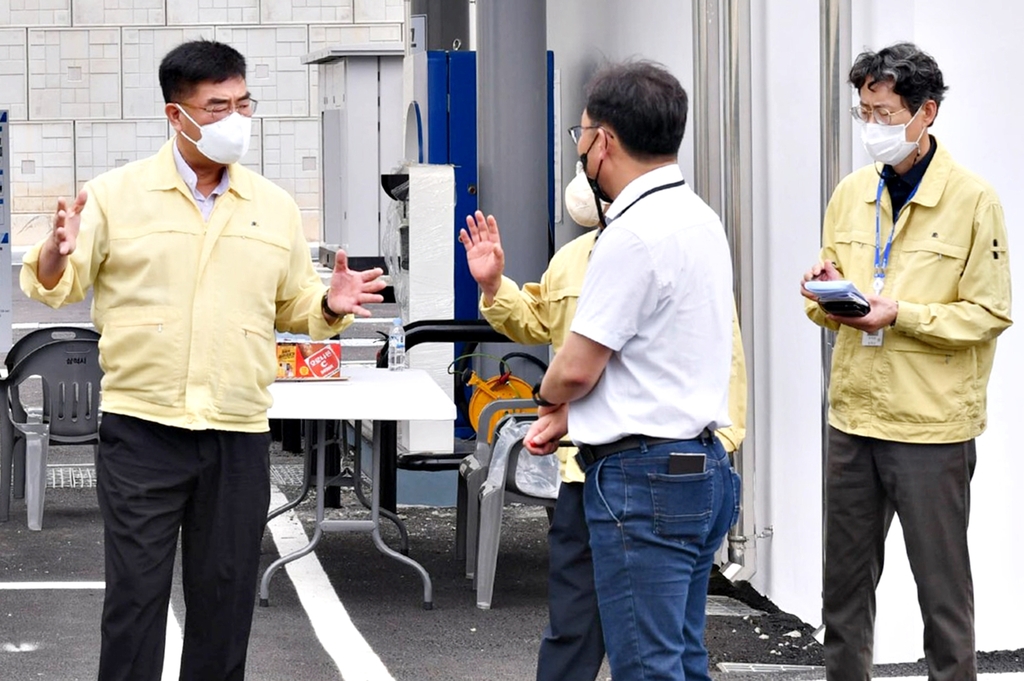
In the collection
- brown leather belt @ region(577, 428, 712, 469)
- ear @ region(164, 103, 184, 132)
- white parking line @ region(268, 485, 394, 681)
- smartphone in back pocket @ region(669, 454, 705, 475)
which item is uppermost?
ear @ region(164, 103, 184, 132)

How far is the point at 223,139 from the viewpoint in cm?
415

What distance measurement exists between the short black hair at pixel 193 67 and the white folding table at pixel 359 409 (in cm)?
209

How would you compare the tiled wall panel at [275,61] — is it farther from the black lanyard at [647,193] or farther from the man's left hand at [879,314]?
the black lanyard at [647,193]

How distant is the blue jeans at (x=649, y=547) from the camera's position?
3.40m

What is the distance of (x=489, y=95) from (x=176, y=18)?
1946 centimetres

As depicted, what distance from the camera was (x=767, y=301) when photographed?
21.0 feet

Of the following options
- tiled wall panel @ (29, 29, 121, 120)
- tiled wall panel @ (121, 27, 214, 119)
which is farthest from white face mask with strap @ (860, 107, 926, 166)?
tiled wall panel @ (29, 29, 121, 120)

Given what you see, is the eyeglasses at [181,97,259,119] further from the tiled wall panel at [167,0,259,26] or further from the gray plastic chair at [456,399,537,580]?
the tiled wall panel at [167,0,259,26]

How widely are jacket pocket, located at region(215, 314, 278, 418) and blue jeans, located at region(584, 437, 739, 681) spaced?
3.67 feet

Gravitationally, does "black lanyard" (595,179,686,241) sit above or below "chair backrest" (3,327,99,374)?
above

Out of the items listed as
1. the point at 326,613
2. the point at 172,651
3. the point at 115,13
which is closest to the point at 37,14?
the point at 115,13

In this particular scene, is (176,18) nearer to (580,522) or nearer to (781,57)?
(781,57)

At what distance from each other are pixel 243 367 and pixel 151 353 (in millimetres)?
233

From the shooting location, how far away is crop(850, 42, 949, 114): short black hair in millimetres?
4348
